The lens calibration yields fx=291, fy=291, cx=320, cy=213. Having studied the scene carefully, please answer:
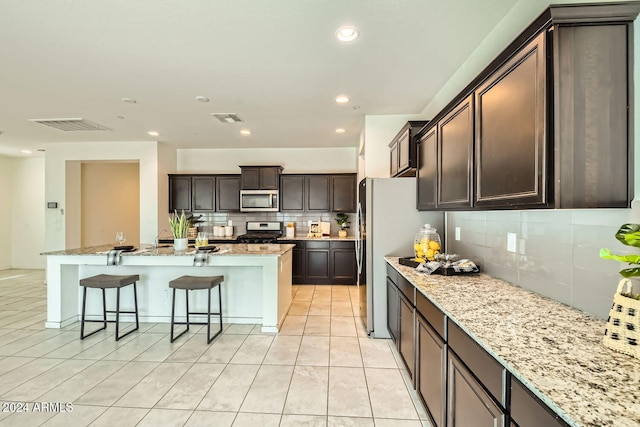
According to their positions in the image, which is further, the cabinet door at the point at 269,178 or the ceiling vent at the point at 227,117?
the cabinet door at the point at 269,178

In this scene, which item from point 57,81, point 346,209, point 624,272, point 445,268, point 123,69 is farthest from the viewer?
point 346,209


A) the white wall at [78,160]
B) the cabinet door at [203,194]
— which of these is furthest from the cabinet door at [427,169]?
the white wall at [78,160]

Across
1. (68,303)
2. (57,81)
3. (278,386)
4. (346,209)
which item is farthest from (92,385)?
(346,209)

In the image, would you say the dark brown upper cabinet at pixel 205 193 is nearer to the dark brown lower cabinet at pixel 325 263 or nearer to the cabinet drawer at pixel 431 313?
the dark brown lower cabinet at pixel 325 263

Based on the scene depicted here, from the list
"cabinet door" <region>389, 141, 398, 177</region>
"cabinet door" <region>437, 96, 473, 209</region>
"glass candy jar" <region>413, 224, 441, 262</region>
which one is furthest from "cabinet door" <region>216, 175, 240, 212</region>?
"cabinet door" <region>437, 96, 473, 209</region>

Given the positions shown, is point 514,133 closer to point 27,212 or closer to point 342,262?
point 342,262

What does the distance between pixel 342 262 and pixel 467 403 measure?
167 inches

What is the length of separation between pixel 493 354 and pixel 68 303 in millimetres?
4521

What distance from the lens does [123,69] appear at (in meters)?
2.78

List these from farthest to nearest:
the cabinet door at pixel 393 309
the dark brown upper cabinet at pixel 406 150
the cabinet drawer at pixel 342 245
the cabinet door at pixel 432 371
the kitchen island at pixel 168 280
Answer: the cabinet drawer at pixel 342 245 < the kitchen island at pixel 168 280 < the dark brown upper cabinet at pixel 406 150 < the cabinet door at pixel 393 309 < the cabinet door at pixel 432 371

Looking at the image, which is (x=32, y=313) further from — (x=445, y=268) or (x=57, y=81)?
(x=445, y=268)

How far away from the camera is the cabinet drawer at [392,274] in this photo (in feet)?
8.82

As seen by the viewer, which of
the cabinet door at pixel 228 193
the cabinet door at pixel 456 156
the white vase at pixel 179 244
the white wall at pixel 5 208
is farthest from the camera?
the white wall at pixel 5 208

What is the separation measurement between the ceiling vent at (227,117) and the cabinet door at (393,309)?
3060 millimetres
